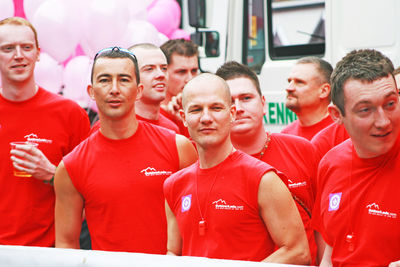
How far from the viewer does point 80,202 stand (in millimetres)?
3557

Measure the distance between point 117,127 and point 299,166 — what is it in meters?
1.03

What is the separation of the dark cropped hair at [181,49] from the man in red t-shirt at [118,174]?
1810 millimetres

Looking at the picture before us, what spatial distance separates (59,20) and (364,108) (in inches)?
133

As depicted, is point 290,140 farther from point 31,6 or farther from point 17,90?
point 31,6

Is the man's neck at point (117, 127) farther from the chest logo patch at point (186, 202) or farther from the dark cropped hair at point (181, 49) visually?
the dark cropped hair at point (181, 49)

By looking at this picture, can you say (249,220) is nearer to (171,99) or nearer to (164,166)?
(164,166)

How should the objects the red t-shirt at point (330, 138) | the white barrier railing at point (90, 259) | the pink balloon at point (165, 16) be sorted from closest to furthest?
the white barrier railing at point (90, 259) → the red t-shirt at point (330, 138) → the pink balloon at point (165, 16)

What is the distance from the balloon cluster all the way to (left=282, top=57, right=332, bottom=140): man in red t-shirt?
159 cm

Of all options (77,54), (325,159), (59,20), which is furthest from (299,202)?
(77,54)

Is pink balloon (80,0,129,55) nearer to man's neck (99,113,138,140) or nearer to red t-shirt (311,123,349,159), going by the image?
man's neck (99,113,138,140)

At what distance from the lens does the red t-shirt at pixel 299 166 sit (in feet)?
12.0

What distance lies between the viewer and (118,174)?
3.51m

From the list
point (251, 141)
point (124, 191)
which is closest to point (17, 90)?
point (124, 191)

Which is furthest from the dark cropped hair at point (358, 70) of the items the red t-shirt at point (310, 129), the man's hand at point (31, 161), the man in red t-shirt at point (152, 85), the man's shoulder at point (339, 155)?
the red t-shirt at point (310, 129)
